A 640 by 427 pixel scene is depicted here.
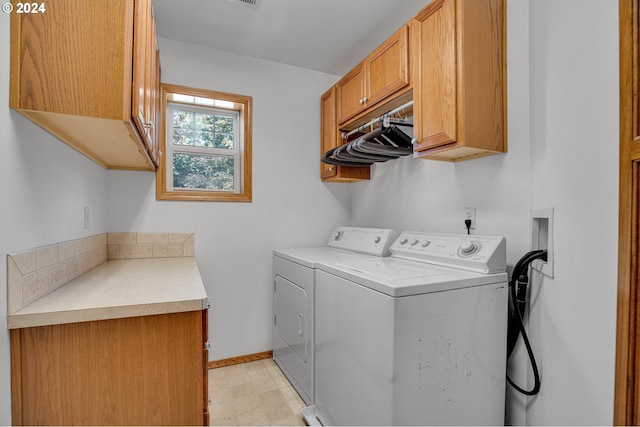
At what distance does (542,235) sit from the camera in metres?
1.41

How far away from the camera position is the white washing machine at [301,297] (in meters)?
1.97

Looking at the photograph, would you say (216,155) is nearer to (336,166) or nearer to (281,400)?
(336,166)

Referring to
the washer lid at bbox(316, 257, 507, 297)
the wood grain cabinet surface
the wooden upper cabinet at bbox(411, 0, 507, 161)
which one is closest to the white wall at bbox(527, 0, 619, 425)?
the wooden upper cabinet at bbox(411, 0, 507, 161)

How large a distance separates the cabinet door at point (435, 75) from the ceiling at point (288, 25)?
0.43 meters

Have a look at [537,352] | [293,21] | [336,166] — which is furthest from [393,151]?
[537,352]

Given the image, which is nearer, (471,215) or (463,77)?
(463,77)

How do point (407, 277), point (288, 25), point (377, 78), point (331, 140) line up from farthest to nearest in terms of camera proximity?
point (331, 140) → point (288, 25) → point (377, 78) → point (407, 277)

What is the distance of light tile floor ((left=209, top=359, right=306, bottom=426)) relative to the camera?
1901 millimetres

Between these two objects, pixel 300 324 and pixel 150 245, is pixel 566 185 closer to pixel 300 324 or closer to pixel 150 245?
pixel 300 324

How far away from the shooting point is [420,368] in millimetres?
1271

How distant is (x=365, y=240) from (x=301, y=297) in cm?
68

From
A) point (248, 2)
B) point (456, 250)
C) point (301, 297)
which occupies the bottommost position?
point (301, 297)

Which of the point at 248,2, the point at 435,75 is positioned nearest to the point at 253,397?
the point at 435,75

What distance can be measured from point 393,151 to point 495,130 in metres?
0.61
